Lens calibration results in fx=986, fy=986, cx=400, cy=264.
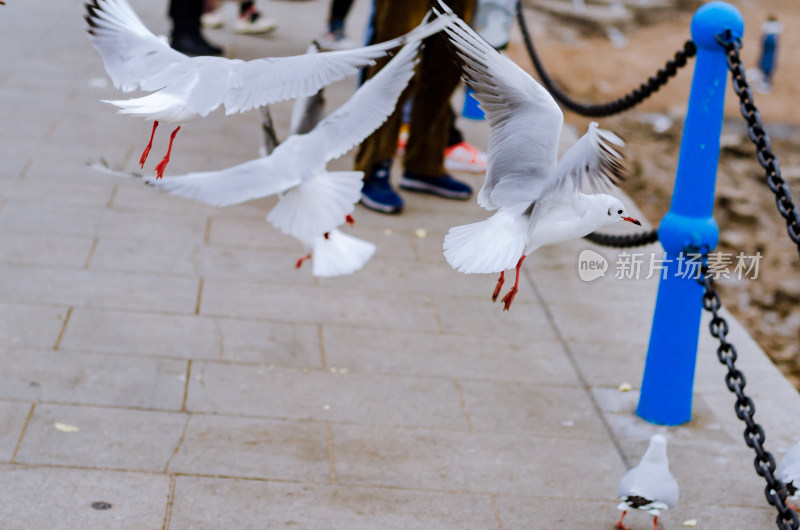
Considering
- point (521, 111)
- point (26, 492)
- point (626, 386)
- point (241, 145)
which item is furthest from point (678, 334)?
point (241, 145)

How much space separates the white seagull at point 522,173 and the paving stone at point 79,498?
132 cm

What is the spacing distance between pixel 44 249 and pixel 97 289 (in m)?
0.45

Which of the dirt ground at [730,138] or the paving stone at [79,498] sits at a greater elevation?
the dirt ground at [730,138]

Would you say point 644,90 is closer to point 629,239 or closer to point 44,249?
point 629,239

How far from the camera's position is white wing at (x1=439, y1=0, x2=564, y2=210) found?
83.0 inches

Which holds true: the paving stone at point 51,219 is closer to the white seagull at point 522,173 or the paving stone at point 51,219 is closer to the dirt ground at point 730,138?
the dirt ground at point 730,138

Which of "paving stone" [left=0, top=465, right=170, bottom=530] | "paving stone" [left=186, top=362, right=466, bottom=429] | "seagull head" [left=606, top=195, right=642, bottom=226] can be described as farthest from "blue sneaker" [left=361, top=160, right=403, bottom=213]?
"seagull head" [left=606, top=195, right=642, bottom=226]

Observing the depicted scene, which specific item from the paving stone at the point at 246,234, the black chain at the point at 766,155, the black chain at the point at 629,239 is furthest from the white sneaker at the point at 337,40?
the black chain at the point at 766,155

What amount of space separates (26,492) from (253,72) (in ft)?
5.03

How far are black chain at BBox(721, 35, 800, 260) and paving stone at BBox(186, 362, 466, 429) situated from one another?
4.42 ft

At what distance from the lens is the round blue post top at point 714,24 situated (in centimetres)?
310

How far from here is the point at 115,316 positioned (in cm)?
393

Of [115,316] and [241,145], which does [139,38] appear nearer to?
[115,316]

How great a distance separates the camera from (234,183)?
2473mm
